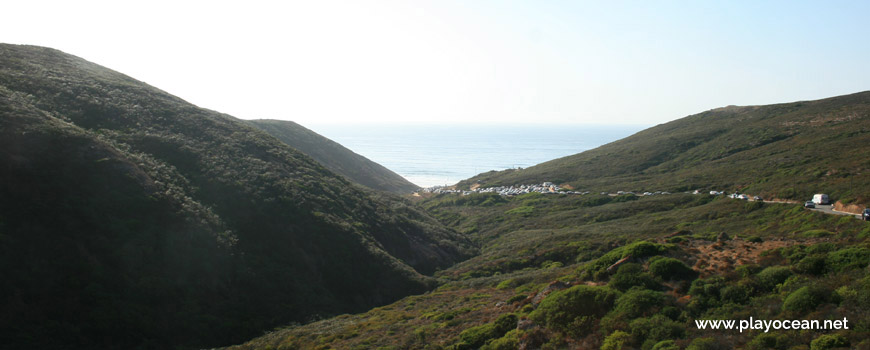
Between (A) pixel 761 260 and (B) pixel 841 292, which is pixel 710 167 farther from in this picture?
(B) pixel 841 292

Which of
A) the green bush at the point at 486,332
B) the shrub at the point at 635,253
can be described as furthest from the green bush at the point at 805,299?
the green bush at the point at 486,332

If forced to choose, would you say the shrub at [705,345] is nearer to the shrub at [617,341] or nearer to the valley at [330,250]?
the valley at [330,250]

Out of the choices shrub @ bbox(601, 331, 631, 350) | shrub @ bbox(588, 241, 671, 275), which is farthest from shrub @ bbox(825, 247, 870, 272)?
shrub @ bbox(601, 331, 631, 350)

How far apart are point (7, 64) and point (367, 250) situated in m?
31.7

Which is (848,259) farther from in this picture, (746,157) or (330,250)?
(746,157)

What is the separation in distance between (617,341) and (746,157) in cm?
5535

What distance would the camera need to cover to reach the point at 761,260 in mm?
13047

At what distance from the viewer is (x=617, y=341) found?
10141mm

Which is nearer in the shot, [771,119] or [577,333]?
[577,333]

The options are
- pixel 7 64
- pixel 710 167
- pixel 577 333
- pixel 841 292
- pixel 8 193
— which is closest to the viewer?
pixel 841 292

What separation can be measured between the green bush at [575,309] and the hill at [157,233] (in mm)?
14553

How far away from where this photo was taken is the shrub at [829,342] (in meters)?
7.79

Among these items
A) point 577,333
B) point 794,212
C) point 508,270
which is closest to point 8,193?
point 577,333

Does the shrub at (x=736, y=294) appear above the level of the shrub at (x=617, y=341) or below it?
above
